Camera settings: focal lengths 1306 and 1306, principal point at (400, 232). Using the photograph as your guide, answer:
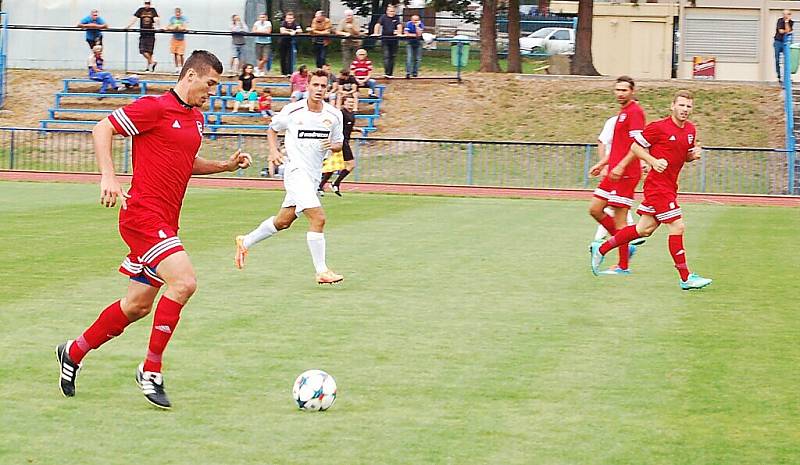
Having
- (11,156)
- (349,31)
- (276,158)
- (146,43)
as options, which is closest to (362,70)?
(349,31)

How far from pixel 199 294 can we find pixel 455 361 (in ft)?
11.8

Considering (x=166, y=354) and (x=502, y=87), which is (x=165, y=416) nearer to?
(x=166, y=354)

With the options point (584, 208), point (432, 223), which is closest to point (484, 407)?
point (432, 223)

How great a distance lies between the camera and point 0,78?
3997cm

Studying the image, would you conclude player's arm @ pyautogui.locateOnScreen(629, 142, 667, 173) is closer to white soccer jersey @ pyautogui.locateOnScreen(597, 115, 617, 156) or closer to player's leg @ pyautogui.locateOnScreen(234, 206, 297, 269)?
white soccer jersey @ pyautogui.locateOnScreen(597, 115, 617, 156)

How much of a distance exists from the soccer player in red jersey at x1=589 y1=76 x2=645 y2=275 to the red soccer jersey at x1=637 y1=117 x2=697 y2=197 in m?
0.79

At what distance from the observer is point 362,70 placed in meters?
36.7

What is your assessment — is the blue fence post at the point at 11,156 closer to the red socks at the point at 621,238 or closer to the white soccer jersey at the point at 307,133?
the white soccer jersey at the point at 307,133

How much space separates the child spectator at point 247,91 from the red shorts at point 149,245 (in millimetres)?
29023

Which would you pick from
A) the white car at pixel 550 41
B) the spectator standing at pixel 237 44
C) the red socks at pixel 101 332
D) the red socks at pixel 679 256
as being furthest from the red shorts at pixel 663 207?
the white car at pixel 550 41

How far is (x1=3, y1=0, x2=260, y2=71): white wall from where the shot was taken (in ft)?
134

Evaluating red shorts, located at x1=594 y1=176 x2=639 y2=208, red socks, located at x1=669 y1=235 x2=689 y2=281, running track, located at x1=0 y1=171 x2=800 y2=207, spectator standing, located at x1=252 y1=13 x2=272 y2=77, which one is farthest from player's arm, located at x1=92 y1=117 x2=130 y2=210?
spectator standing, located at x1=252 y1=13 x2=272 y2=77

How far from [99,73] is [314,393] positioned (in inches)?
1313

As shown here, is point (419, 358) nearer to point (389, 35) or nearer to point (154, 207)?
point (154, 207)
